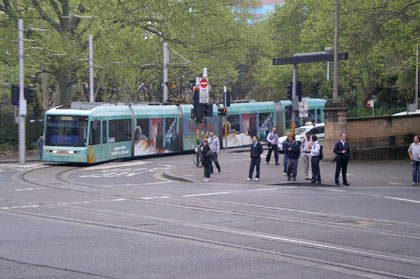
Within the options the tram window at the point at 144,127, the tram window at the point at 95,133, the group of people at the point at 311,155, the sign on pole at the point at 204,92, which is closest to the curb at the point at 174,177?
the group of people at the point at 311,155

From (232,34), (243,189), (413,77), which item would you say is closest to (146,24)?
(232,34)

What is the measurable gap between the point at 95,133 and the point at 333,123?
11015 mm

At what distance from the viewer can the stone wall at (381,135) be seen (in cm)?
2720

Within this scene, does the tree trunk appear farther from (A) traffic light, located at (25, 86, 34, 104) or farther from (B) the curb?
(B) the curb

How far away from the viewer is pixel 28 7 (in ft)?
114

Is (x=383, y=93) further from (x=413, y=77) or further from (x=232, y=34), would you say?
(x=232, y=34)

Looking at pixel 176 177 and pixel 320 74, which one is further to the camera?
pixel 320 74

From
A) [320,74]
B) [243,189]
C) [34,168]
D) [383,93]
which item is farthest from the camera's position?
[320,74]

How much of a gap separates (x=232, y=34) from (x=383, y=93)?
1672 cm

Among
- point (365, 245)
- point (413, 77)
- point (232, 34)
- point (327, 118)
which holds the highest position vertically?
point (232, 34)

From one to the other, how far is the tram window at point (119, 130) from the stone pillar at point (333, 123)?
1000 cm

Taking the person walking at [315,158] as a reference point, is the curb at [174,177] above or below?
below

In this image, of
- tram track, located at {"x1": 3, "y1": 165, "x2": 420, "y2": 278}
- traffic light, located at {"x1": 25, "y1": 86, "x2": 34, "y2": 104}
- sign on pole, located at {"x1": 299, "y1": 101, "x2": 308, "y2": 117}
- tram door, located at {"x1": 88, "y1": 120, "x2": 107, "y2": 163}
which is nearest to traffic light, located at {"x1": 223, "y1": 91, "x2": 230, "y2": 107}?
sign on pole, located at {"x1": 299, "y1": 101, "x2": 308, "y2": 117}

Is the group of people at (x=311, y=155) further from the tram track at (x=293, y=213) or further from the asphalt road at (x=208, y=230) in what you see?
the tram track at (x=293, y=213)
